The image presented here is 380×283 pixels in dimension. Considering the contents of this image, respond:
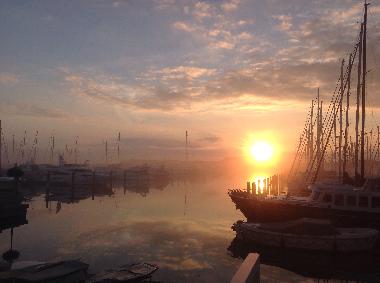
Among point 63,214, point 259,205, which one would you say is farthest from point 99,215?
point 259,205

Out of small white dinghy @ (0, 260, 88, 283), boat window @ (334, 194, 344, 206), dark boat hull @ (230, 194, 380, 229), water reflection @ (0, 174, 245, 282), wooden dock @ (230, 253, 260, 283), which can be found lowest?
water reflection @ (0, 174, 245, 282)

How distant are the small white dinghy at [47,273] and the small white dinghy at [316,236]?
17191 millimetres

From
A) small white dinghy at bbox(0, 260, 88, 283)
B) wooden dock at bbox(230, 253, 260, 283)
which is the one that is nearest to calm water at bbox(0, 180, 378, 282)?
small white dinghy at bbox(0, 260, 88, 283)

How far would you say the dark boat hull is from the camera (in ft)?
108

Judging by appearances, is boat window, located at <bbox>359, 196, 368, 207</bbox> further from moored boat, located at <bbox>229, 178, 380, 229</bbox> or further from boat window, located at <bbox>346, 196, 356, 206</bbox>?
boat window, located at <bbox>346, 196, 356, 206</bbox>

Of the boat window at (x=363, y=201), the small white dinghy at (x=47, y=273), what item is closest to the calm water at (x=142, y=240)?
the small white dinghy at (x=47, y=273)

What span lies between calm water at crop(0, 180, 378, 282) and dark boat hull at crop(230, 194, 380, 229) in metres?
4.05

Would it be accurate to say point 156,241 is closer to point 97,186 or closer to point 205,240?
point 205,240

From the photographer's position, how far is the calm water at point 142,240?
28047 mm

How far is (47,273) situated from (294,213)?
77.8 ft

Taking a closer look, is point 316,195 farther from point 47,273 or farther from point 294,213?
point 47,273

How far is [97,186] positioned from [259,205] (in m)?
80.9

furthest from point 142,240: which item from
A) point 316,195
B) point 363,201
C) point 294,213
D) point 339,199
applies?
point 363,201

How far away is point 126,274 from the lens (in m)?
21.7
